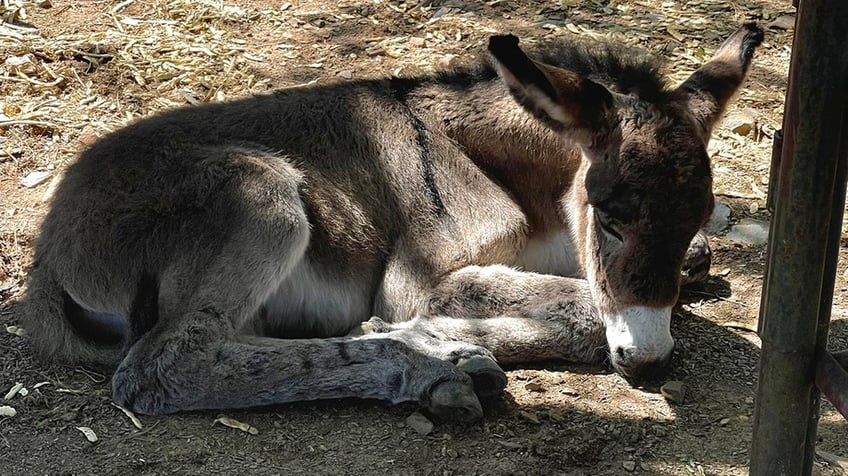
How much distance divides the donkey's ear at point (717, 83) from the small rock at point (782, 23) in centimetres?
337

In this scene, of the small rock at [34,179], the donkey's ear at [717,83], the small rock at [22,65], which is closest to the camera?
the donkey's ear at [717,83]

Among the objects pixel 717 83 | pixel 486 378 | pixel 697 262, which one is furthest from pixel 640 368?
pixel 717 83

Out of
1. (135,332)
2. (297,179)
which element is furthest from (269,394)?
→ (297,179)

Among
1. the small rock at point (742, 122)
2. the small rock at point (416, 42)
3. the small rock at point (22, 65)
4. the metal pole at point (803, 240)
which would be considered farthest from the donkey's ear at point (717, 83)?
the small rock at point (22, 65)

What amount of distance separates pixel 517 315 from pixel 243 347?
4.33 ft

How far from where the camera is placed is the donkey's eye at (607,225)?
440 cm

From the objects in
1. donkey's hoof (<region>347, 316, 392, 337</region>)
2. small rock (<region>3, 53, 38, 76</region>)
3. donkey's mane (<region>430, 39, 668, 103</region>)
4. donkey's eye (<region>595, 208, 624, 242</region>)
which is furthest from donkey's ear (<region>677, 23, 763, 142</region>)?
small rock (<region>3, 53, 38, 76</region>)

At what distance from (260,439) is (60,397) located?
1.00m

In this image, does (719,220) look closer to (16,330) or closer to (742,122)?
(742,122)

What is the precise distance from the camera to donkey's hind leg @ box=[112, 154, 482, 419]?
4375mm

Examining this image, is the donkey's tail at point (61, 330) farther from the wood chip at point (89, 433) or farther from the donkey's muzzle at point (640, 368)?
the donkey's muzzle at point (640, 368)

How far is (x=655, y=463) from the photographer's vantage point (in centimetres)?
398

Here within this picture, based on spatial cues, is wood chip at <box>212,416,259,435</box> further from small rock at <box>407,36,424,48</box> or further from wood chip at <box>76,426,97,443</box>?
small rock at <box>407,36,424,48</box>

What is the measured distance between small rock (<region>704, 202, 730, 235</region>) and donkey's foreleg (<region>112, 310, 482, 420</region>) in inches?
90.7
